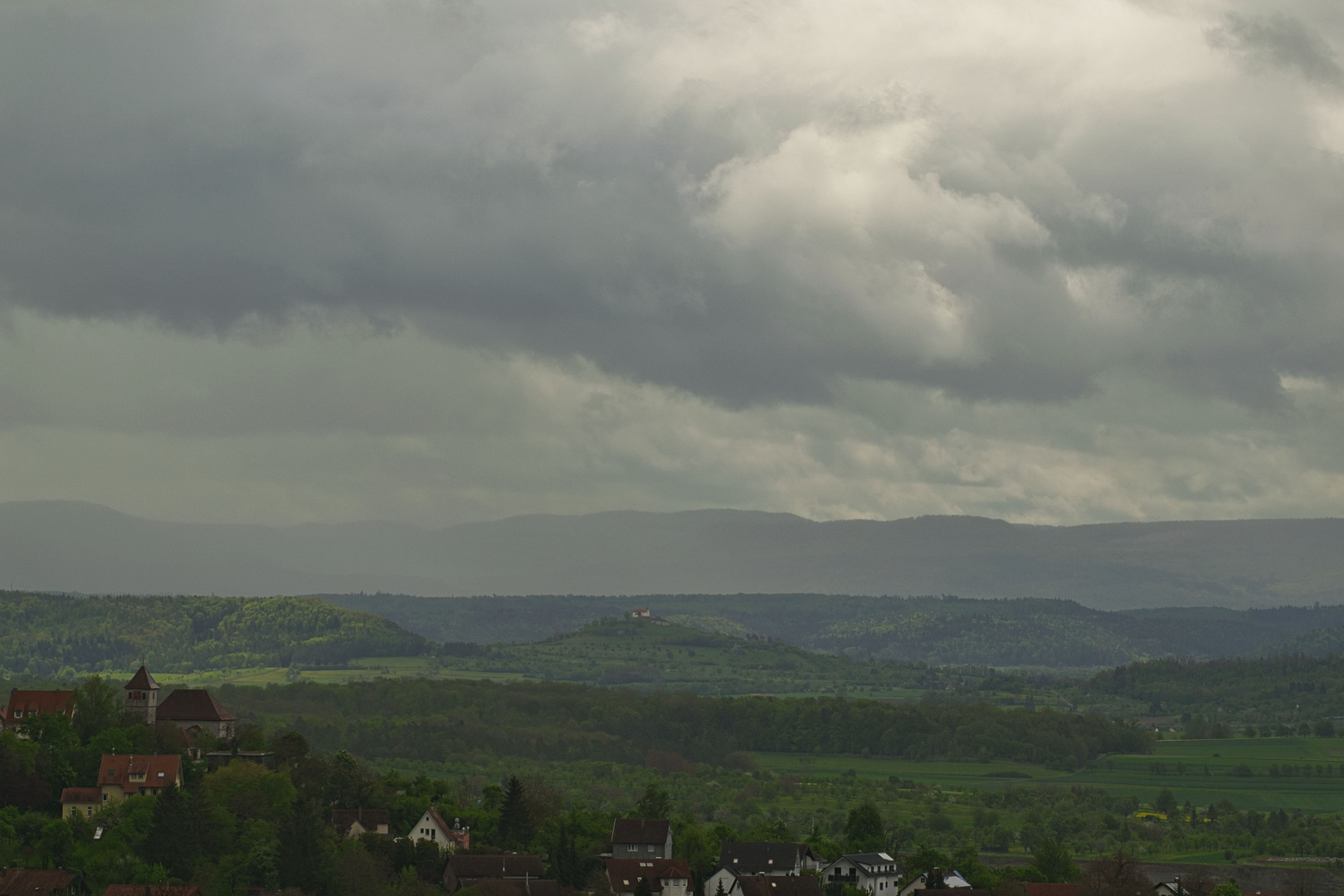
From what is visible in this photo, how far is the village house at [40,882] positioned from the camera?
126625 millimetres

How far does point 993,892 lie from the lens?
492 ft

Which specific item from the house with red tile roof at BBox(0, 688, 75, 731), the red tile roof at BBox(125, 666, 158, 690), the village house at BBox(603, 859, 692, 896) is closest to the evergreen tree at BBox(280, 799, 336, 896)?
the village house at BBox(603, 859, 692, 896)

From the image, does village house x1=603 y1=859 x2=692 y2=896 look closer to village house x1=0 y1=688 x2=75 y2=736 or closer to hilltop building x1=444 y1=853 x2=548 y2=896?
hilltop building x1=444 y1=853 x2=548 y2=896

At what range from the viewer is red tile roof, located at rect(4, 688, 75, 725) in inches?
6122

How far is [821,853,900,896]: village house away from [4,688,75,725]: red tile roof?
70646mm

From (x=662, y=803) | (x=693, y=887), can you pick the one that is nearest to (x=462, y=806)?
(x=662, y=803)

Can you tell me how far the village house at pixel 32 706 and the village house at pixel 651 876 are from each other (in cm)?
5210

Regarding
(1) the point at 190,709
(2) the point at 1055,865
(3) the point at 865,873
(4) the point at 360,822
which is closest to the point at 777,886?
(3) the point at 865,873

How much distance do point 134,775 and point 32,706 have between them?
65.6 feet

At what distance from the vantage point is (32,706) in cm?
15725

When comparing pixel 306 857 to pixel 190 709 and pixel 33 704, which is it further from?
pixel 33 704

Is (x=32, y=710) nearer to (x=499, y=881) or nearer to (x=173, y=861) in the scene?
(x=173, y=861)

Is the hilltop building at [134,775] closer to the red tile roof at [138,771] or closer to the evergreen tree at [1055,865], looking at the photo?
the red tile roof at [138,771]

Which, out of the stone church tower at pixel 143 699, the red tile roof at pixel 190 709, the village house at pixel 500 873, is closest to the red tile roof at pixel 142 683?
the stone church tower at pixel 143 699
